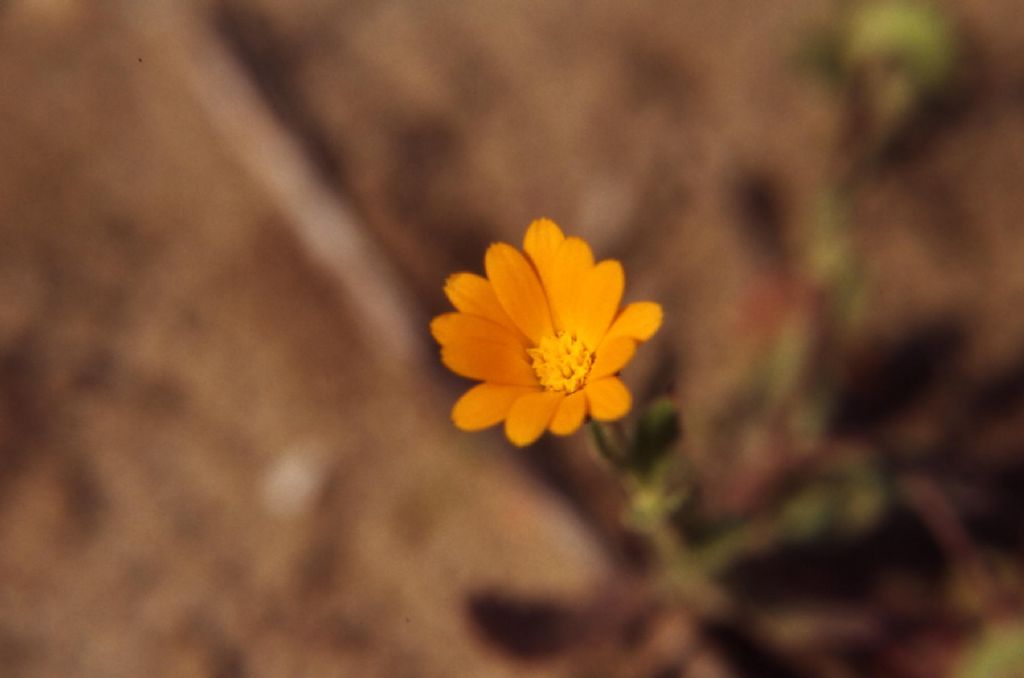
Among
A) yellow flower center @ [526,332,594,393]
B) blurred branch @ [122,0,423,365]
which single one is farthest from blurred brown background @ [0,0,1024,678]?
yellow flower center @ [526,332,594,393]

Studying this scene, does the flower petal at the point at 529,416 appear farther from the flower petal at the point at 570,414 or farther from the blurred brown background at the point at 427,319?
the blurred brown background at the point at 427,319

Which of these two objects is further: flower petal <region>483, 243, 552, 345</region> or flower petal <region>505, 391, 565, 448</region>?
flower petal <region>483, 243, 552, 345</region>

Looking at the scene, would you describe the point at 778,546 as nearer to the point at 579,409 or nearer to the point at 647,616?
the point at 647,616

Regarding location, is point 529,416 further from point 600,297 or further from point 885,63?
point 885,63

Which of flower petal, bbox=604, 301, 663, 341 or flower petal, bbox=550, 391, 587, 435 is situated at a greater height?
flower petal, bbox=604, 301, 663, 341

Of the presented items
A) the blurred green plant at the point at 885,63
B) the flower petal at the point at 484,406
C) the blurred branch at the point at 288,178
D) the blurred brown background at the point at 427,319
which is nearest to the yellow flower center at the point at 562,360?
the flower petal at the point at 484,406

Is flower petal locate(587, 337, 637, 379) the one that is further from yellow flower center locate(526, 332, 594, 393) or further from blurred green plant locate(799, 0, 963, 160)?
blurred green plant locate(799, 0, 963, 160)

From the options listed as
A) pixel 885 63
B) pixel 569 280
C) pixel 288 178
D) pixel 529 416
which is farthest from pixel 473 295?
pixel 885 63
